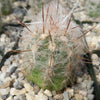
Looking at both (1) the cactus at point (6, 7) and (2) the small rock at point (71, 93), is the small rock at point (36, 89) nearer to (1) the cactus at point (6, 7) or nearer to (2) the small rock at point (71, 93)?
(2) the small rock at point (71, 93)

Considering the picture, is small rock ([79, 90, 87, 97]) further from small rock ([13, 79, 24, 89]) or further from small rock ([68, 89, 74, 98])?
small rock ([13, 79, 24, 89])

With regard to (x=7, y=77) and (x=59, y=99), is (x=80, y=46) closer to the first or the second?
(x=59, y=99)

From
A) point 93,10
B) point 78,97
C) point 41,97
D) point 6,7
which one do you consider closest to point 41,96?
point 41,97

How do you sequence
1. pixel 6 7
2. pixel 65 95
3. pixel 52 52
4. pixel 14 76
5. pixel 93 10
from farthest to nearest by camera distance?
pixel 93 10
pixel 6 7
pixel 14 76
pixel 65 95
pixel 52 52

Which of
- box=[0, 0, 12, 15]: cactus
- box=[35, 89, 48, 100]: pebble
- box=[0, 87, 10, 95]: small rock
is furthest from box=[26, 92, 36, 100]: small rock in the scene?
box=[0, 0, 12, 15]: cactus

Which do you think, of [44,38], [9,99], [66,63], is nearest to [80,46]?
[66,63]

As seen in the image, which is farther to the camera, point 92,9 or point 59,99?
point 92,9

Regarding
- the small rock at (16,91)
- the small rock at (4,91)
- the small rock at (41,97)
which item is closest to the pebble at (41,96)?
the small rock at (41,97)

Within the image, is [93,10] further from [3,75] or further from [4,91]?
[4,91]
